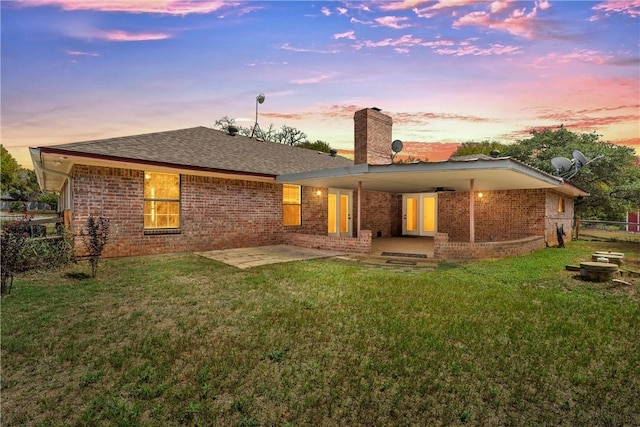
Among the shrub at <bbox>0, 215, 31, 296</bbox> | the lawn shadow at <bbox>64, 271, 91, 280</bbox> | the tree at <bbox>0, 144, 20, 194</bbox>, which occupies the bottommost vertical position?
the lawn shadow at <bbox>64, 271, 91, 280</bbox>

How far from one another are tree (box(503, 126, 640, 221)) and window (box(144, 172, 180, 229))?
74.9 ft

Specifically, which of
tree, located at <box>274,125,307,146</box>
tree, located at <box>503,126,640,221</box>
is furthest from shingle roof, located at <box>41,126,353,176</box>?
tree, located at <box>274,125,307,146</box>

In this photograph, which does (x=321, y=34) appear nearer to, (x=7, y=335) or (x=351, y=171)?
(x=351, y=171)

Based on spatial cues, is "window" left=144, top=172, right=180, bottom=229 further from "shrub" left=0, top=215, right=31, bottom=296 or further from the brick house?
"shrub" left=0, top=215, right=31, bottom=296

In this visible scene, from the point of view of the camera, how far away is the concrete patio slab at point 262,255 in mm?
8594

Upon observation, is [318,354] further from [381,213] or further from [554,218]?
[554,218]

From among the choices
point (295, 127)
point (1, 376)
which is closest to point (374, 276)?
point (1, 376)

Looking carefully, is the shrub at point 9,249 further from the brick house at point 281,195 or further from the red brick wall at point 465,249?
the red brick wall at point 465,249

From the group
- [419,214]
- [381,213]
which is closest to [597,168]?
[419,214]

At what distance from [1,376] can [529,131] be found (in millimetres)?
→ 31173

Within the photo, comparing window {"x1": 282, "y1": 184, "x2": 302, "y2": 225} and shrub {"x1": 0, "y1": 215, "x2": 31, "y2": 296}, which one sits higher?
window {"x1": 282, "y1": 184, "x2": 302, "y2": 225}

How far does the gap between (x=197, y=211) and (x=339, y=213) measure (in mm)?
6620

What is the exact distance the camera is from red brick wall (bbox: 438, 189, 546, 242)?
13.0 metres

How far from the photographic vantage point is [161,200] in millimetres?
10086
